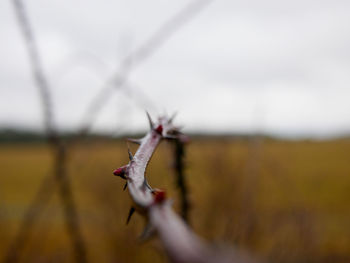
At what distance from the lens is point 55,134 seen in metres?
1.05

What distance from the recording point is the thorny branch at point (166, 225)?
93 millimetres

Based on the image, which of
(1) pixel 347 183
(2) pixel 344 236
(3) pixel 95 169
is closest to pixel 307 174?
(1) pixel 347 183

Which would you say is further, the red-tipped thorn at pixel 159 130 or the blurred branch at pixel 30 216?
the blurred branch at pixel 30 216

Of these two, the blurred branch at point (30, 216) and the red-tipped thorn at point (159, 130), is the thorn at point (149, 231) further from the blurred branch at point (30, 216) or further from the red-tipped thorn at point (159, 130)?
Result: the blurred branch at point (30, 216)

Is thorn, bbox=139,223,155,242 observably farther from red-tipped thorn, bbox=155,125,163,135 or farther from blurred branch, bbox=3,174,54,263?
blurred branch, bbox=3,174,54,263

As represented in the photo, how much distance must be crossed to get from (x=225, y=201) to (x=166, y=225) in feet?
8.30

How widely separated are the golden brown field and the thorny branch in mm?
15

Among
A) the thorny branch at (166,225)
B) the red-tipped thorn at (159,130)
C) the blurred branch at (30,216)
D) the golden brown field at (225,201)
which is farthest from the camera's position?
the golden brown field at (225,201)

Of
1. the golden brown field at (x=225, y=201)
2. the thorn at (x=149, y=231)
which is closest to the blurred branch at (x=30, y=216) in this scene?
the golden brown field at (x=225, y=201)

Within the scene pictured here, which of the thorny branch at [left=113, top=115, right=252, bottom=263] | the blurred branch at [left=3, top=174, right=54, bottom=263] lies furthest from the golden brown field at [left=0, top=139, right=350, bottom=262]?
the blurred branch at [left=3, top=174, right=54, bottom=263]

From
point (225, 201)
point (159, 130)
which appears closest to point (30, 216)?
point (159, 130)

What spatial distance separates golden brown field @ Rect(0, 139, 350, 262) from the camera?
1.74m

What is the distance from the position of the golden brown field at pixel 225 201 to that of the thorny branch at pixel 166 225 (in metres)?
0.01

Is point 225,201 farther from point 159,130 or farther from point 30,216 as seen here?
point 159,130
